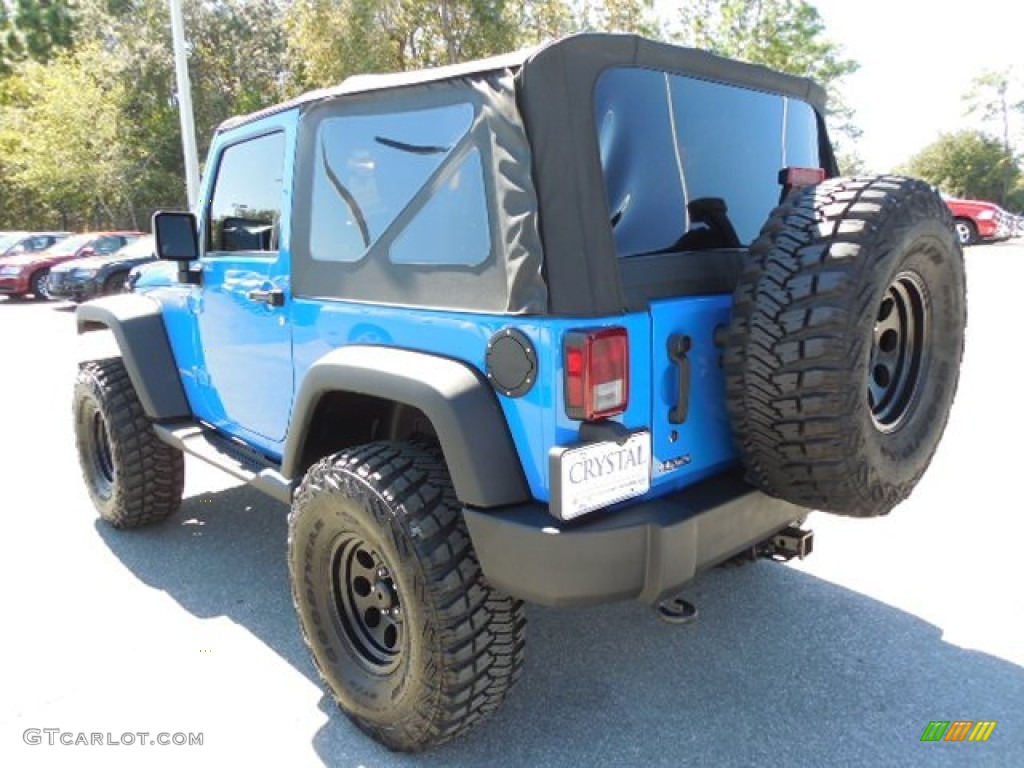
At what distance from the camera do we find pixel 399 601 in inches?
88.5

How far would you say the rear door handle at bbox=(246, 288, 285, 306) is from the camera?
2811 millimetres

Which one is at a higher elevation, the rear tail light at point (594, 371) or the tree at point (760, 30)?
the tree at point (760, 30)

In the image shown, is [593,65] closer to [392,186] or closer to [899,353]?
[392,186]

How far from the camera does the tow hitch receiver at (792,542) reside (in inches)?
104

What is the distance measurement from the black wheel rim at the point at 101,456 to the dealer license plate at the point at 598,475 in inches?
129

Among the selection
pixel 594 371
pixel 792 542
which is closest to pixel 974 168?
pixel 792 542

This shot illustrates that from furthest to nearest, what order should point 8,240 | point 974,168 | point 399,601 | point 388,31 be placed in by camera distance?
point 974,168
point 388,31
point 8,240
point 399,601

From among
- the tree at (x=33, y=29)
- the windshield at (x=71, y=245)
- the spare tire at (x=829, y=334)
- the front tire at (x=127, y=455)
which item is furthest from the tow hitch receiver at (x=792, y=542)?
the tree at (x=33, y=29)

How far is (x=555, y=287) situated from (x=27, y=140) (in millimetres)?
30312

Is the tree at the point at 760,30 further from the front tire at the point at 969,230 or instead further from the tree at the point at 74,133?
the tree at the point at 74,133

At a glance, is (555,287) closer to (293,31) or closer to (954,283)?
(954,283)

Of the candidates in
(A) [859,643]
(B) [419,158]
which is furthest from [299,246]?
(A) [859,643]

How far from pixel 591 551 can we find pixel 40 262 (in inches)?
689
